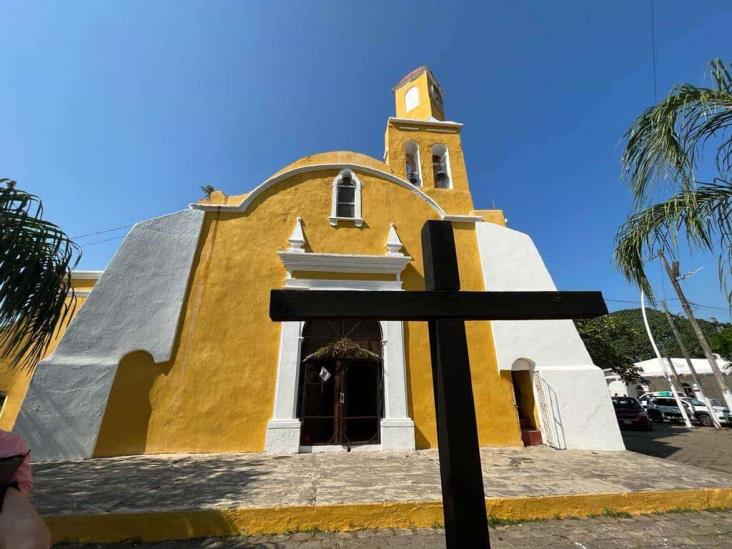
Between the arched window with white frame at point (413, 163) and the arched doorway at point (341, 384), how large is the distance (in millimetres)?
5615

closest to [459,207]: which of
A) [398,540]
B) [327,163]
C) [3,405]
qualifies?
[327,163]

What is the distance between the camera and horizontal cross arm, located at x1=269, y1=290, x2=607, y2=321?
6.32ft

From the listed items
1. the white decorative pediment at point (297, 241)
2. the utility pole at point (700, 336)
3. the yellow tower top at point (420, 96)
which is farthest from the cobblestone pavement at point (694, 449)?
the yellow tower top at point (420, 96)

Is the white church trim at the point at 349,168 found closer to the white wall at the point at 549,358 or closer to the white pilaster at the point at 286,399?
the white wall at the point at 549,358

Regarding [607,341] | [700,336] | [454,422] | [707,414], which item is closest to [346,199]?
[454,422]

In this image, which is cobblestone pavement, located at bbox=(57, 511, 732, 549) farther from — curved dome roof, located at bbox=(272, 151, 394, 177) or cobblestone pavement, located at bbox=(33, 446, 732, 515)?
curved dome roof, located at bbox=(272, 151, 394, 177)

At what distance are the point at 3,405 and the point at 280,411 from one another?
6.70 metres

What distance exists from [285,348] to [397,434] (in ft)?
10.7

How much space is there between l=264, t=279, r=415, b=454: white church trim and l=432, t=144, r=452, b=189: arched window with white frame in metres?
5.12

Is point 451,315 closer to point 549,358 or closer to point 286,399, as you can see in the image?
point 286,399

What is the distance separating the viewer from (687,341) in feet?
146

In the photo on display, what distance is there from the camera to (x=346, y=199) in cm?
1013

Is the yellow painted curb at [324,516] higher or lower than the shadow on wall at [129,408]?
lower

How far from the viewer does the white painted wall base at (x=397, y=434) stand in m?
7.41
